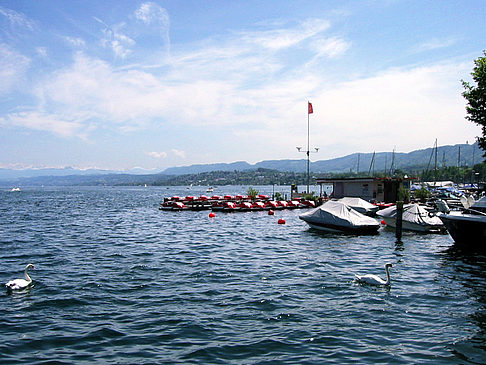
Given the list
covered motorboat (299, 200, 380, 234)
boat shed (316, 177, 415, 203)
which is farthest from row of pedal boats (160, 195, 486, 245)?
boat shed (316, 177, 415, 203)

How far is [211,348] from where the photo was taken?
34.7 feet

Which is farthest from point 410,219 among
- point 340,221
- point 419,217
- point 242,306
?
point 242,306

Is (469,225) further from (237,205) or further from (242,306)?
(237,205)

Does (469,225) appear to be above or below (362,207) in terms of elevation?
above

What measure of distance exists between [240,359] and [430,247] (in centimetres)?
2131

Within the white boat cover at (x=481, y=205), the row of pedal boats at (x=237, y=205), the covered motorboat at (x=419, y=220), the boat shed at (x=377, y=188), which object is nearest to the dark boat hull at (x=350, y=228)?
the covered motorboat at (x=419, y=220)

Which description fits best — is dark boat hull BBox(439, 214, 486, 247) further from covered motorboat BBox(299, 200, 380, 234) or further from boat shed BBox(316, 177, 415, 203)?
boat shed BBox(316, 177, 415, 203)

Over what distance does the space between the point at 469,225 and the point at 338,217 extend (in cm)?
1066

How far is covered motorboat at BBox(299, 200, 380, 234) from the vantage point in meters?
33.0

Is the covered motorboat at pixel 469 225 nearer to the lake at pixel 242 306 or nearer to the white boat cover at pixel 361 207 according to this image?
the lake at pixel 242 306

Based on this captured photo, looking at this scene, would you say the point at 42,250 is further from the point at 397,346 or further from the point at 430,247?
the point at 430,247

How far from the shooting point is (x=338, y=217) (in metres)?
33.4

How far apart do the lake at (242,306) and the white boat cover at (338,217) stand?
6.37 metres

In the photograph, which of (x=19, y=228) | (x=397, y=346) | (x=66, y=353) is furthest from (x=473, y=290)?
(x=19, y=228)
